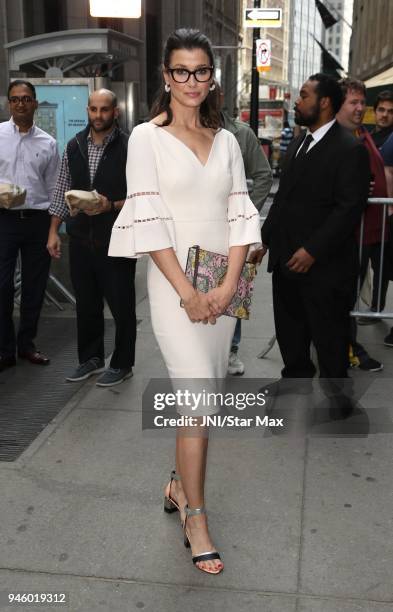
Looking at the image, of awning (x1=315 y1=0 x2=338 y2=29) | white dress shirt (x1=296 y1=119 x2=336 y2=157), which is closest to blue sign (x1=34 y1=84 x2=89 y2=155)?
white dress shirt (x1=296 y1=119 x2=336 y2=157)

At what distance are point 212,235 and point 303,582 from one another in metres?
1.47

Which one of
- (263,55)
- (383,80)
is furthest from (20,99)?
(263,55)

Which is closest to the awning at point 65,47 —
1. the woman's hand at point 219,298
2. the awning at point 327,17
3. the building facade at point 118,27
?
the building facade at point 118,27

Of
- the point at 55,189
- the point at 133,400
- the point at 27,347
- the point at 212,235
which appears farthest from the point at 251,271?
the point at 27,347

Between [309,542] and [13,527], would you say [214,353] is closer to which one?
[309,542]

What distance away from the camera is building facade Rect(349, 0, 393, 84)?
31.3 m

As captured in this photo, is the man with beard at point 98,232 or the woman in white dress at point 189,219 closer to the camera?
the woman in white dress at point 189,219

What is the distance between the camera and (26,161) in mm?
5453

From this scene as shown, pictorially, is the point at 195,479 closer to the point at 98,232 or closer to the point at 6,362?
the point at 98,232

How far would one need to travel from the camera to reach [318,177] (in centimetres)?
400

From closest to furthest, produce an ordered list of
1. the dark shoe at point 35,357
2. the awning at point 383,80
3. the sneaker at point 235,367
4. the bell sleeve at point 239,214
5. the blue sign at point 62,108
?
the bell sleeve at point 239,214, the sneaker at point 235,367, the dark shoe at point 35,357, the blue sign at point 62,108, the awning at point 383,80

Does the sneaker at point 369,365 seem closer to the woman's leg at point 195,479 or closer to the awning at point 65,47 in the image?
the woman's leg at point 195,479

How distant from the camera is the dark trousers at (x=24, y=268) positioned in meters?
5.38

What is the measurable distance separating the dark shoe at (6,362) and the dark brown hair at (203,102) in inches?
120
